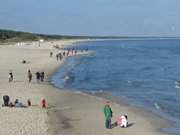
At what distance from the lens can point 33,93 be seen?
1446 inches

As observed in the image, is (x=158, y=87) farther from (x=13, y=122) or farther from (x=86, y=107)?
(x=13, y=122)

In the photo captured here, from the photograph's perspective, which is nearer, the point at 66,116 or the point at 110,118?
the point at 110,118

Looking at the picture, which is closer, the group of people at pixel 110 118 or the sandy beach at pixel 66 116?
the sandy beach at pixel 66 116

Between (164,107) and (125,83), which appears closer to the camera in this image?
(164,107)

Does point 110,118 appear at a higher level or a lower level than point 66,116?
higher

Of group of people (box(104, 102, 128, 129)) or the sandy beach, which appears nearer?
the sandy beach

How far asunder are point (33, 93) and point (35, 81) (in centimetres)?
996

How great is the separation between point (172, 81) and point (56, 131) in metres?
30.8

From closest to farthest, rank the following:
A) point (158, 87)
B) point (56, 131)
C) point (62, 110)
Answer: point (56, 131), point (62, 110), point (158, 87)

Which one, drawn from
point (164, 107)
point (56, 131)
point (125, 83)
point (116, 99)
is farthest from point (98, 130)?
point (125, 83)

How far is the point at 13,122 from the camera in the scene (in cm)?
2450

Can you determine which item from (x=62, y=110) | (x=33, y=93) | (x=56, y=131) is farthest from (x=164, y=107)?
(x=56, y=131)

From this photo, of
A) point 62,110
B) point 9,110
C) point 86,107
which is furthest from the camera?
point 86,107

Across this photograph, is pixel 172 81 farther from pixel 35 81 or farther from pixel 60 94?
pixel 60 94
